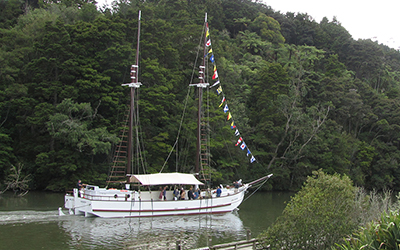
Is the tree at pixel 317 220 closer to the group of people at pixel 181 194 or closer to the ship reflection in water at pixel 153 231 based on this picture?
the ship reflection in water at pixel 153 231

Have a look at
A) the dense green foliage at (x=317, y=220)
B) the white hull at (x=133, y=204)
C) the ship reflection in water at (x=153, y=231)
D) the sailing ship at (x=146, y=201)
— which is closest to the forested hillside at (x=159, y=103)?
the sailing ship at (x=146, y=201)

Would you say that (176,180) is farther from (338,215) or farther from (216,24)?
(216,24)

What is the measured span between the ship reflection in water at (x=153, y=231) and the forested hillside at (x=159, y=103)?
36.4 feet

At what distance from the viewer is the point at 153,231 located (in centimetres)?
2156

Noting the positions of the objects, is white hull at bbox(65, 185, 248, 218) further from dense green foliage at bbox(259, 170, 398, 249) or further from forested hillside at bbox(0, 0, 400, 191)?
dense green foliage at bbox(259, 170, 398, 249)

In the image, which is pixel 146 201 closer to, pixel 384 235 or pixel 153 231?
pixel 153 231

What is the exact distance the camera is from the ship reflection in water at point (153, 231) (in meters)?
18.3

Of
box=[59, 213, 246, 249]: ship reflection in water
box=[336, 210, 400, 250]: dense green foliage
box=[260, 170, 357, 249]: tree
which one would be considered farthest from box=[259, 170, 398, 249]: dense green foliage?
box=[336, 210, 400, 250]: dense green foliage

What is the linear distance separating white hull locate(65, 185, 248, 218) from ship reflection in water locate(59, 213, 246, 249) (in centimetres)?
53

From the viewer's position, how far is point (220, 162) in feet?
136

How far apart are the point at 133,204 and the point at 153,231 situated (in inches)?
166

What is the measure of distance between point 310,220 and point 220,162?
2791cm

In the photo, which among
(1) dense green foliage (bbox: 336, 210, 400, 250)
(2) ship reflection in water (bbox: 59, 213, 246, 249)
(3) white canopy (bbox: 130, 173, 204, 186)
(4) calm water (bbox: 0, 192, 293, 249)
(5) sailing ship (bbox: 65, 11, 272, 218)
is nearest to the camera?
(1) dense green foliage (bbox: 336, 210, 400, 250)

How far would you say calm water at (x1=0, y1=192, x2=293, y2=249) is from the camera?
17.7 m
